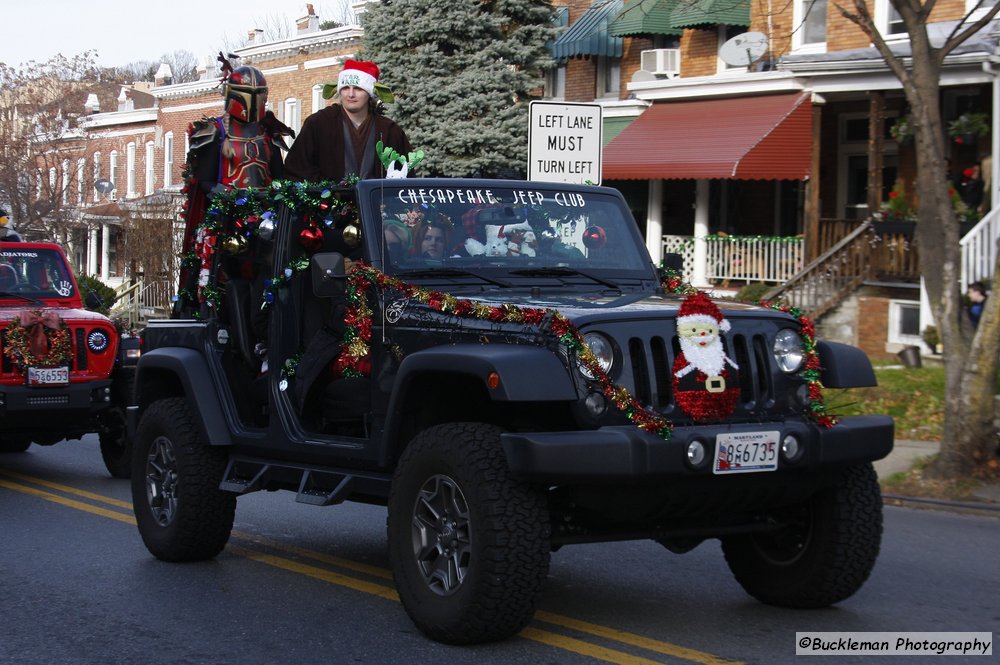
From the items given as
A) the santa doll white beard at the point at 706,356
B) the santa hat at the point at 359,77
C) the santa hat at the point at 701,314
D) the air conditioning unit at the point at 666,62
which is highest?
the air conditioning unit at the point at 666,62

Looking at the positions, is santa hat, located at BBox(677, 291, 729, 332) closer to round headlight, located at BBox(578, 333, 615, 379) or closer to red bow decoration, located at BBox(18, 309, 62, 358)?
round headlight, located at BBox(578, 333, 615, 379)

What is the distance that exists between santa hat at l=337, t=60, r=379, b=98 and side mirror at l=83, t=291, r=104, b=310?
532cm

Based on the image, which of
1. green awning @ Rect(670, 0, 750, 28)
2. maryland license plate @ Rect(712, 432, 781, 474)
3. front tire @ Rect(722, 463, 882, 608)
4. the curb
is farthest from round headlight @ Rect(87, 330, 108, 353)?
green awning @ Rect(670, 0, 750, 28)

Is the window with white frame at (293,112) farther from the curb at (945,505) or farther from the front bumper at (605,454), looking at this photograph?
the front bumper at (605,454)

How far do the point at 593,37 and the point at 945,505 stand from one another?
830 inches

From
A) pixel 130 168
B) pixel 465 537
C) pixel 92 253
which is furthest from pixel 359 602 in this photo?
pixel 92 253

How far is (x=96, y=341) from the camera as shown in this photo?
41.2 feet

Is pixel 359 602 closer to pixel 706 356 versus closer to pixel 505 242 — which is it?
pixel 505 242

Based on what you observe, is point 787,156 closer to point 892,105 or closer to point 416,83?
point 892,105

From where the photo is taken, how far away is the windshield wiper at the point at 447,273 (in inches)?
273

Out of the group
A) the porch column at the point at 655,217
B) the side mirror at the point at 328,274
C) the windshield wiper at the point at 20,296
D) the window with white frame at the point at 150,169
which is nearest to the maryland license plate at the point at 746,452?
the side mirror at the point at 328,274

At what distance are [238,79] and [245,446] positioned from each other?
2613 millimetres

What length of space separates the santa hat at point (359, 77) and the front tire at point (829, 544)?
12.6 ft

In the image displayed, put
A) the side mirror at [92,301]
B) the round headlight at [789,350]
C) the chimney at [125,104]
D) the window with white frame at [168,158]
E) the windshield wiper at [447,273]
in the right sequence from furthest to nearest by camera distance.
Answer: the chimney at [125,104] → the window with white frame at [168,158] → the side mirror at [92,301] → the windshield wiper at [447,273] → the round headlight at [789,350]
